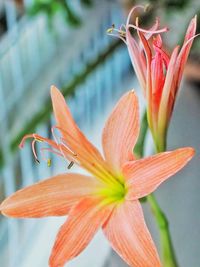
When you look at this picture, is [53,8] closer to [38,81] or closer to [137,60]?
[38,81]

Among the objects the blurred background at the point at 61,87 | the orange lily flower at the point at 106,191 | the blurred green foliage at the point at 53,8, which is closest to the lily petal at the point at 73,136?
the orange lily flower at the point at 106,191

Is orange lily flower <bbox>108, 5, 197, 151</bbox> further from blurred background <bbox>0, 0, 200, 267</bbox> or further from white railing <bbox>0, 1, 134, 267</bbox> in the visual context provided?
white railing <bbox>0, 1, 134, 267</bbox>

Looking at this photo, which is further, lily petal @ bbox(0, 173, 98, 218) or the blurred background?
the blurred background

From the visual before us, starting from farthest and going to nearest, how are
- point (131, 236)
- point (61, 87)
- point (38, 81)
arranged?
point (38, 81), point (61, 87), point (131, 236)

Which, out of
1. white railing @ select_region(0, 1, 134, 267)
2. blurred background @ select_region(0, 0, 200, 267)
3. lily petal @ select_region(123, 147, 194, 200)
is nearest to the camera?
lily petal @ select_region(123, 147, 194, 200)

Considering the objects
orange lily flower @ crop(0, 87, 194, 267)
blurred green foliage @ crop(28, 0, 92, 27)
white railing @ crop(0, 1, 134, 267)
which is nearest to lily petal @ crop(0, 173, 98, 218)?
orange lily flower @ crop(0, 87, 194, 267)

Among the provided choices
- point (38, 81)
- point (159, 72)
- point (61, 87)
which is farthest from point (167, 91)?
point (38, 81)

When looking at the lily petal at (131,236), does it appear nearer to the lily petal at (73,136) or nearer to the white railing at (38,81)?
the lily petal at (73,136)

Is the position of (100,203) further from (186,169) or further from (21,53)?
(21,53)
